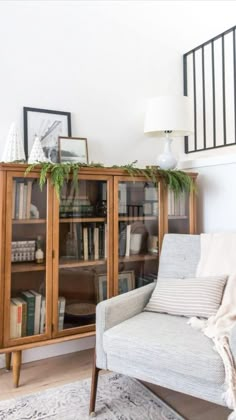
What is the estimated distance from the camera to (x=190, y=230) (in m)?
2.56

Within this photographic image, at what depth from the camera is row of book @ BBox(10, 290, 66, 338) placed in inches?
76.1

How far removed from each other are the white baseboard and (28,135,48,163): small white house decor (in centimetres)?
124

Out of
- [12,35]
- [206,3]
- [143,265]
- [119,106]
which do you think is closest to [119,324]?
[143,265]

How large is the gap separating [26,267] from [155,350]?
884 millimetres

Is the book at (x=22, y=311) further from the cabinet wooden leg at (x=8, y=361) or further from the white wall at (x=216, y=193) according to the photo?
the white wall at (x=216, y=193)

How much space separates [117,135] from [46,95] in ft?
1.98

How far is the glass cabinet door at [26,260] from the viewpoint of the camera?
74.7 inches

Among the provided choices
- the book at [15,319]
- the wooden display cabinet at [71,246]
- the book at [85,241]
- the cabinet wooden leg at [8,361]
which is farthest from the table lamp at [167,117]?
the cabinet wooden leg at [8,361]

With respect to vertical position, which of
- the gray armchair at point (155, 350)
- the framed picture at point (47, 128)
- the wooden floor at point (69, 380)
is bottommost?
the wooden floor at point (69, 380)

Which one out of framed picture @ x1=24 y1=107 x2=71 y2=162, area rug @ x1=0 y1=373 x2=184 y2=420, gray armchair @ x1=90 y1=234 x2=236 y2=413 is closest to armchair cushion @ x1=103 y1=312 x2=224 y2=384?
gray armchair @ x1=90 y1=234 x2=236 y2=413

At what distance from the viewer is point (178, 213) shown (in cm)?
250

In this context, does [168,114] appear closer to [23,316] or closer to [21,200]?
[21,200]

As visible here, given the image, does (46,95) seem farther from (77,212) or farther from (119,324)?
(119,324)

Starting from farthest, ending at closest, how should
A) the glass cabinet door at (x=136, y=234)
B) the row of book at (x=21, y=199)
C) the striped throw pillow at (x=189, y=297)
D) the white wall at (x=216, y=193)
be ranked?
the white wall at (x=216, y=193) < the glass cabinet door at (x=136, y=234) < the row of book at (x=21, y=199) < the striped throw pillow at (x=189, y=297)
